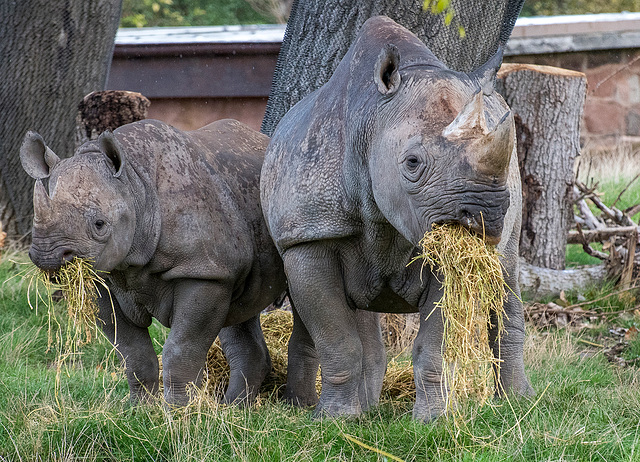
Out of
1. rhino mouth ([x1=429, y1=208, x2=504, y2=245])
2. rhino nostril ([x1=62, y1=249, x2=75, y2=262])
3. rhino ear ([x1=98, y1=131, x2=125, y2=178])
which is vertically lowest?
rhino nostril ([x1=62, y1=249, x2=75, y2=262])

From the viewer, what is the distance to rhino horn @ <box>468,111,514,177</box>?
3.67 metres

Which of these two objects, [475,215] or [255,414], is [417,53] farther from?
[255,414]

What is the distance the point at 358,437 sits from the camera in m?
4.14

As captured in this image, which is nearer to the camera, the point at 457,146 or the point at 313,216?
the point at 457,146

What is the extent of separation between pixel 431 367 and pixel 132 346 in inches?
72.7

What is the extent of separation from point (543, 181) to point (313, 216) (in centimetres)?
407

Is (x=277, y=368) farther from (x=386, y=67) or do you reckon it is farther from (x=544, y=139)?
(x=544, y=139)

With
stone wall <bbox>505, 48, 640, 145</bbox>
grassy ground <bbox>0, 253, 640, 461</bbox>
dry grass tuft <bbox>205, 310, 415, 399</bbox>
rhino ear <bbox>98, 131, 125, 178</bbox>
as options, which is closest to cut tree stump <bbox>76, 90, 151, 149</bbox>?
dry grass tuft <bbox>205, 310, 415, 399</bbox>

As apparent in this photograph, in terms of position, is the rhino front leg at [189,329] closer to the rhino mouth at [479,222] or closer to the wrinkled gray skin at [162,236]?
the wrinkled gray skin at [162,236]

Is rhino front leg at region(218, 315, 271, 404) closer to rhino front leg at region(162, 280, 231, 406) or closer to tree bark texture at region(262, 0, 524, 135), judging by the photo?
rhino front leg at region(162, 280, 231, 406)

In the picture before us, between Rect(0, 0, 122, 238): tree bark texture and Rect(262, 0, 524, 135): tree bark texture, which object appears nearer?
A: Rect(262, 0, 524, 135): tree bark texture

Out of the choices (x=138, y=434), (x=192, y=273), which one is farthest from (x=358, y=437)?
(x=192, y=273)

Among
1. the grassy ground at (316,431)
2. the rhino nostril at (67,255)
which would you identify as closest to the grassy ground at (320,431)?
the grassy ground at (316,431)

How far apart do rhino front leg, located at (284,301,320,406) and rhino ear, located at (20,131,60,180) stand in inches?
65.3
